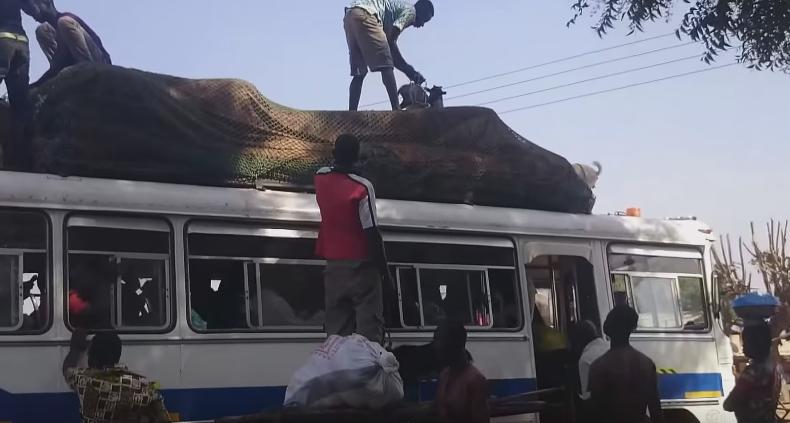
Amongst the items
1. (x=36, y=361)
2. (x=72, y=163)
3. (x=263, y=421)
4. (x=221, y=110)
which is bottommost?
(x=263, y=421)

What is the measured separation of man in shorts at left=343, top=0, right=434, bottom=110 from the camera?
8898 millimetres

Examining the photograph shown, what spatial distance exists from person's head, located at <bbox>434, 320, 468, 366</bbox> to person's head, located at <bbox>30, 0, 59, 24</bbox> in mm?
4079

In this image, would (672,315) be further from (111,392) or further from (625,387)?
(111,392)

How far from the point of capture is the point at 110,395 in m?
5.23

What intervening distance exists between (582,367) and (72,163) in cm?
386

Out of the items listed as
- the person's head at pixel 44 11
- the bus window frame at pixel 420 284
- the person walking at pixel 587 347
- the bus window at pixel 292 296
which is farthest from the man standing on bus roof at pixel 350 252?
the person's head at pixel 44 11

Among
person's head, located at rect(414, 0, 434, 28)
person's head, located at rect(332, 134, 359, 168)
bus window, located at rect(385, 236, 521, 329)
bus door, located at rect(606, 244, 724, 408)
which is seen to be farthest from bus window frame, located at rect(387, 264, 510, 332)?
person's head, located at rect(414, 0, 434, 28)

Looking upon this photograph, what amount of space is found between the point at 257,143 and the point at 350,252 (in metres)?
1.44

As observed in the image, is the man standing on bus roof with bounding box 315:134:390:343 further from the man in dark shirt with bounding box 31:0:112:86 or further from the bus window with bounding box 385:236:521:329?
the man in dark shirt with bounding box 31:0:112:86

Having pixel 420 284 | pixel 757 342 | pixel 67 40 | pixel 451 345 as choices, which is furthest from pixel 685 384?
pixel 67 40

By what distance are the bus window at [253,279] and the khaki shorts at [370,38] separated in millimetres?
2550

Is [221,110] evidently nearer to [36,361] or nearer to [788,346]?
[36,361]

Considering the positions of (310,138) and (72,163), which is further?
(310,138)

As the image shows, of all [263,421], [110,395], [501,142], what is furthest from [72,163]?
[501,142]
